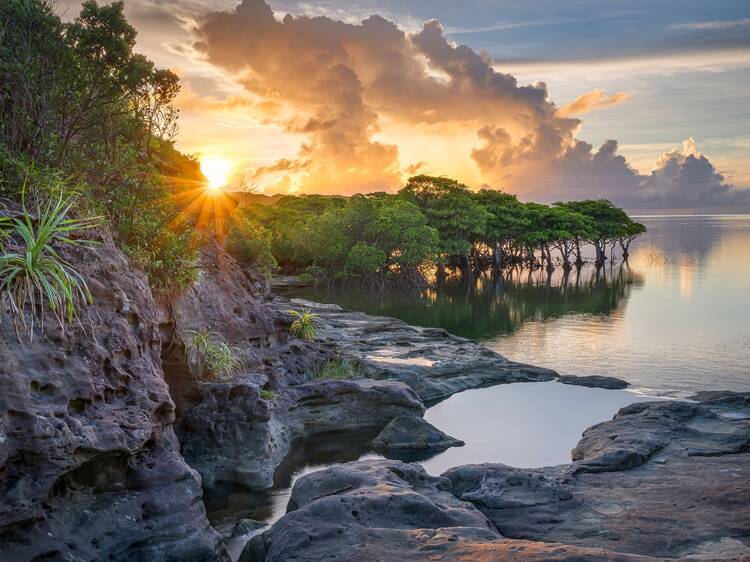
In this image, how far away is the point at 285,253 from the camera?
67.9 meters

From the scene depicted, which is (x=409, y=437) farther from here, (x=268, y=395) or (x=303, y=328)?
Answer: (x=303, y=328)

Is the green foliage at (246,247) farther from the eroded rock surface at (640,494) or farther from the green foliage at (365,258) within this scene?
the green foliage at (365,258)

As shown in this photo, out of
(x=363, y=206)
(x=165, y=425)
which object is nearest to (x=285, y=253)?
(x=363, y=206)

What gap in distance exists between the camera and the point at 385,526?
9.39 m

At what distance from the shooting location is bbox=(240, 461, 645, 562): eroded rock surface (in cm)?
765

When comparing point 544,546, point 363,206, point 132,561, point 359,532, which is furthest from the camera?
point 363,206

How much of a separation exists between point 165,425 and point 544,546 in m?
7.54

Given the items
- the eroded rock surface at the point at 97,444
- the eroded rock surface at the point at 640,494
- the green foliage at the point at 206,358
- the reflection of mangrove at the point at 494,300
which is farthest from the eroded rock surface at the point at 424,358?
→ the eroded rock surface at the point at 97,444

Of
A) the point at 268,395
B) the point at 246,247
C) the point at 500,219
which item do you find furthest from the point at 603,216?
the point at 268,395

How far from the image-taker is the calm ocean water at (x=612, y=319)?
32241mm

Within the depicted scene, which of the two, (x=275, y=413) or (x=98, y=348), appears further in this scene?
(x=275, y=413)

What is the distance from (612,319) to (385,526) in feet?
140

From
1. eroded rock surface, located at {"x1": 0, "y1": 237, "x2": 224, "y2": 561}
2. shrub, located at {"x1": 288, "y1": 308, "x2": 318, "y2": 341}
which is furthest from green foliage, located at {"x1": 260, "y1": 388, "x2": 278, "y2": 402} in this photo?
eroded rock surface, located at {"x1": 0, "y1": 237, "x2": 224, "y2": 561}

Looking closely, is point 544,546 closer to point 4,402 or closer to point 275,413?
point 4,402
